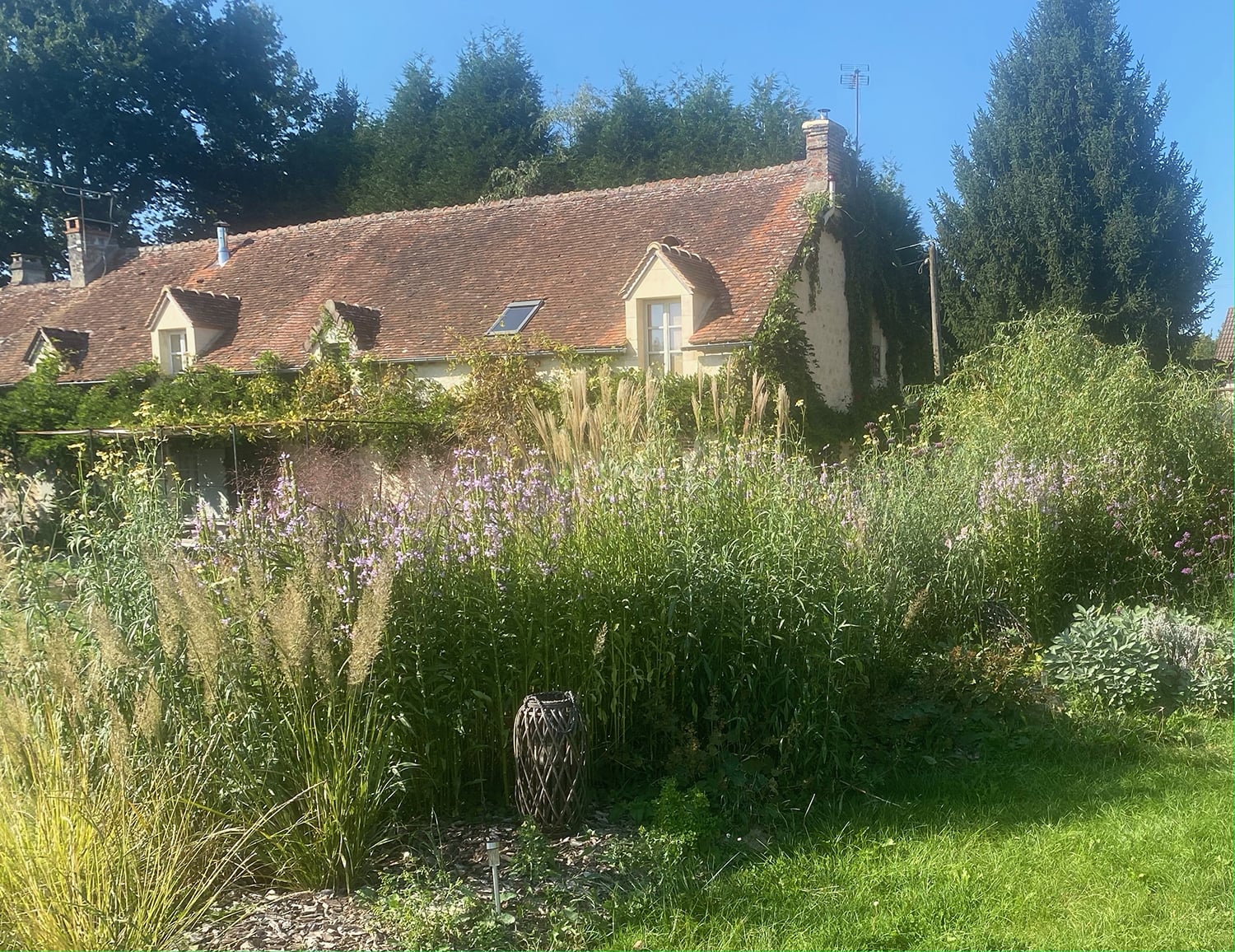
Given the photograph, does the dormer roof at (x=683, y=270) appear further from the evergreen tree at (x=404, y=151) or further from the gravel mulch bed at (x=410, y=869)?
the evergreen tree at (x=404, y=151)

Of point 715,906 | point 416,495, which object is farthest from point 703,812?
point 416,495

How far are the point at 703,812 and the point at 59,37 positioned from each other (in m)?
31.3

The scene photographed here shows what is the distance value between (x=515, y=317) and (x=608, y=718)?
41.3 feet

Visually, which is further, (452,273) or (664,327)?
(452,273)

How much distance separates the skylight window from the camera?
1594cm

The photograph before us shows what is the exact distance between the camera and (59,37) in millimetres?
26703

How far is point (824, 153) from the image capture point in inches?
608

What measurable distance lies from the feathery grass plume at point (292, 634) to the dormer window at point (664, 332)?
11896 millimetres

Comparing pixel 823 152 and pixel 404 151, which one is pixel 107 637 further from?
pixel 404 151

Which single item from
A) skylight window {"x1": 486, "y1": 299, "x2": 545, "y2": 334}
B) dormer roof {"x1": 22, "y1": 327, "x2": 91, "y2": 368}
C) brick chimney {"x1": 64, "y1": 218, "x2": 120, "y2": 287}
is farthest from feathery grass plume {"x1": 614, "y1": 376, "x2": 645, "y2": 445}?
brick chimney {"x1": 64, "y1": 218, "x2": 120, "y2": 287}

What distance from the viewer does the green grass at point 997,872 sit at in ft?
10.3

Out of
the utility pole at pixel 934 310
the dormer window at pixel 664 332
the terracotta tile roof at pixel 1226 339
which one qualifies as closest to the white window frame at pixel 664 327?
the dormer window at pixel 664 332

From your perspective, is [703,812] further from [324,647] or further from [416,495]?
[416,495]

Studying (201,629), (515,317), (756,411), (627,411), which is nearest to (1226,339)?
(515,317)
